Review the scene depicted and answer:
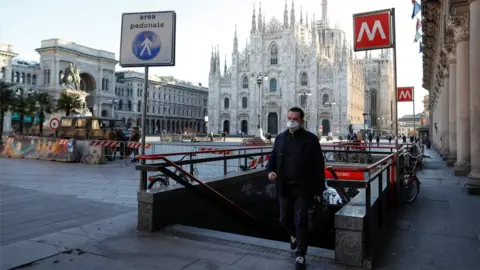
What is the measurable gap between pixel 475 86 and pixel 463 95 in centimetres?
312

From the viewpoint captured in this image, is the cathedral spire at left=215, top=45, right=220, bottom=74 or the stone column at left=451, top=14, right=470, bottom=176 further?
the cathedral spire at left=215, top=45, right=220, bottom=74

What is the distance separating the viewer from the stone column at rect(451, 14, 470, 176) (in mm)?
11297

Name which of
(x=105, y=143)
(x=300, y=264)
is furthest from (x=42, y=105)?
(x=300, y=264)

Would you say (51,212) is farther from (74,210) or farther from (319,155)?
(319,155)

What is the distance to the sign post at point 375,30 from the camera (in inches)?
328

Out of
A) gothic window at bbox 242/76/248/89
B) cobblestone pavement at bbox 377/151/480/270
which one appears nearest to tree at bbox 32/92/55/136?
cobblestone pavement at bbox 377/151/480/270

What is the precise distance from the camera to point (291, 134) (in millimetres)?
4285

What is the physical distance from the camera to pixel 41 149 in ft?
61.8

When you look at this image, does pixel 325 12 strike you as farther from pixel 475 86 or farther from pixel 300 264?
pixel 300 264

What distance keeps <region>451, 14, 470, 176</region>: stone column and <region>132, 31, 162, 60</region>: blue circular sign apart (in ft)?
30.7

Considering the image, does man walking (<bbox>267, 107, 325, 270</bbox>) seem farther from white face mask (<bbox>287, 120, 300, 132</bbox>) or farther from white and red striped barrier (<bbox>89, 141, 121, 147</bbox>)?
white and red striped barrier (<bbox>89, 141, 121, 147</bbox>)

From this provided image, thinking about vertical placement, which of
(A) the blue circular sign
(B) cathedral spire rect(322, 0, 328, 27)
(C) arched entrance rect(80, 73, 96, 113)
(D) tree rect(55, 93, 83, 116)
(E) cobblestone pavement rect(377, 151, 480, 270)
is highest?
(B) cathedral spire rect(322, 0, 328, 27)

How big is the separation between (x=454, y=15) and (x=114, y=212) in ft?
33.2

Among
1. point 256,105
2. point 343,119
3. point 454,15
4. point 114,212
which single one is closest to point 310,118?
point 343,119
